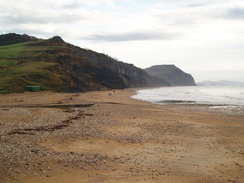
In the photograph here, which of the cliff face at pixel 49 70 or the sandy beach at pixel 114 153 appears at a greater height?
the cliff face at pixel 49 70

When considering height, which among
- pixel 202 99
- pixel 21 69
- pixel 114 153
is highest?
pixel 21 69

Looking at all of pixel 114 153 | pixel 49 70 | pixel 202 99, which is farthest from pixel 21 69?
pixel 114 153

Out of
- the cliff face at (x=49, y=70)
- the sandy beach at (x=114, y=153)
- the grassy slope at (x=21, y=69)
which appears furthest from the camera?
the cliff face at (x=49, y=70)

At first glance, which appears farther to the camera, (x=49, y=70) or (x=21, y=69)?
(x=49, y=70)

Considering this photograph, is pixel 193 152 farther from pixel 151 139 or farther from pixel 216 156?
pixel 151 139

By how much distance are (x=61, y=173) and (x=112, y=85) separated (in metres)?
112

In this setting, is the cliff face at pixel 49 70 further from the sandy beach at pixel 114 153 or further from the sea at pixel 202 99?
the sandy beach at pixel 114 153

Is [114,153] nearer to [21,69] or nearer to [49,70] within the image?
[21,69]

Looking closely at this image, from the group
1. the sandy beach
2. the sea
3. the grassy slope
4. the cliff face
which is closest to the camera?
the sandy beach

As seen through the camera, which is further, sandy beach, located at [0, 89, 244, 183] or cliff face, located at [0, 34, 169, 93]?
cliff face, located at [0, 34, 169, 93]

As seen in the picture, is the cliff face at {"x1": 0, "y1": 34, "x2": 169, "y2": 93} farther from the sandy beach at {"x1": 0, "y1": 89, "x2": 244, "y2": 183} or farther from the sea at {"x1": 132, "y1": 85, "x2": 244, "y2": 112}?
the sandy beach at {"x1": 0, "y1": 89, "x2": 244, "y2": 183}

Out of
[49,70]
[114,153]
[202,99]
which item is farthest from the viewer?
[49,70]

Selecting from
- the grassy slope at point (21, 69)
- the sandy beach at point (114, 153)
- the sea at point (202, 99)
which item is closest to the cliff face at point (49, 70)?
the grassy slope at point (21, 69)

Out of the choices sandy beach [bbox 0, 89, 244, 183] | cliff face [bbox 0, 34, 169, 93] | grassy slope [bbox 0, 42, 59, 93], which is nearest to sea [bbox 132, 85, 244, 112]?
cliff face [bbox 0, 34, 169, 93]
